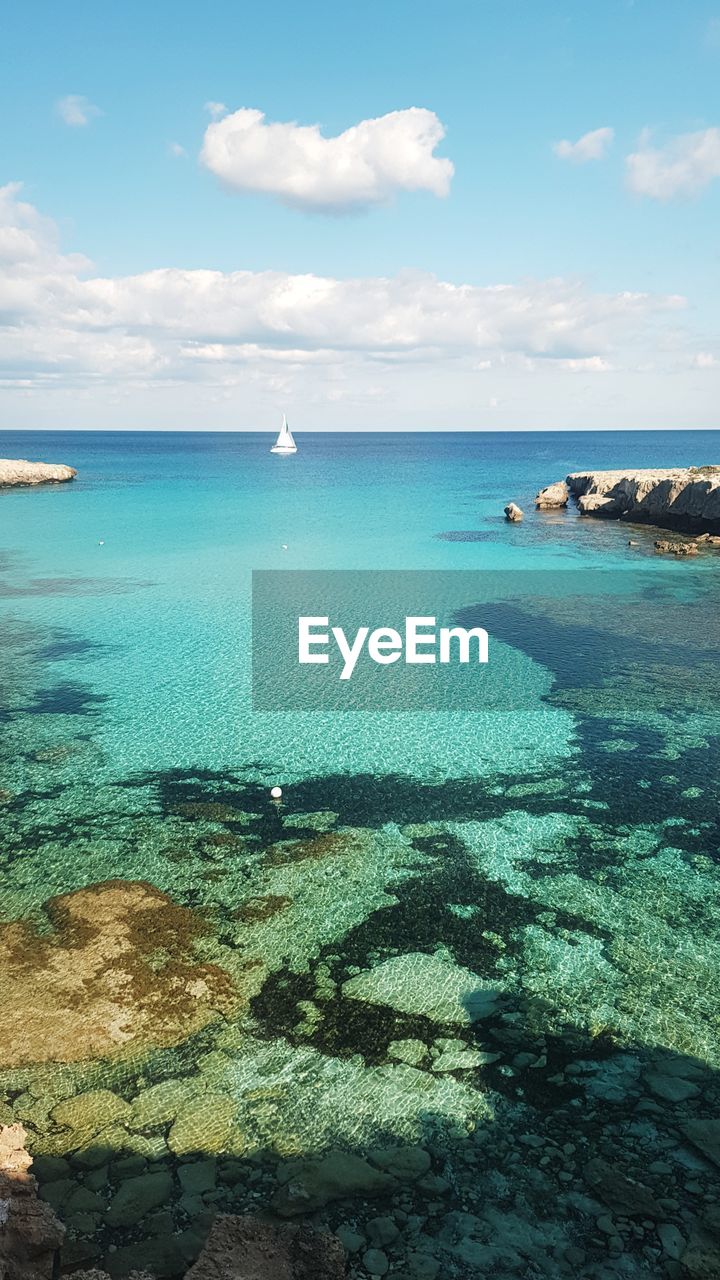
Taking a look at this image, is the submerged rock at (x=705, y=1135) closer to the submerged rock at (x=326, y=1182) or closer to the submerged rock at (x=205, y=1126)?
the submerged rock at (x=326, y=1182)

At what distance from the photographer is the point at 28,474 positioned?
2847 inches

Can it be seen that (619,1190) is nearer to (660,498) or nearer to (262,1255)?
(262,1255)

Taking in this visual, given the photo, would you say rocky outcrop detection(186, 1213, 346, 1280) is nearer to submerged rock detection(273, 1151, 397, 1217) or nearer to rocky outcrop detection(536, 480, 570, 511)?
submerged rock detection(273, 1151, 397, 1217)

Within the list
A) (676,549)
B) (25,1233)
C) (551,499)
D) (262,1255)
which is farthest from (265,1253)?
(551,499)

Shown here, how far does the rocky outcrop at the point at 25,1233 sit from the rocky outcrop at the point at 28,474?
236 feet

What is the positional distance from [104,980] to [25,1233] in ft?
12.3

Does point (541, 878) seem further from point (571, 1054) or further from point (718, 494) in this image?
point (718, 494)

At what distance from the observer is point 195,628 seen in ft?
86.9

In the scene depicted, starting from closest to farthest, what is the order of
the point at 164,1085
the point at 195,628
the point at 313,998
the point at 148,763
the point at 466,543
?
the point at 164,1085, the point at 313,998, the point at 148,763, the point at 195,628, the point at 466,543

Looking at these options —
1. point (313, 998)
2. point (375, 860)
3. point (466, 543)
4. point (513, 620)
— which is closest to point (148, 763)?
point (375, 860)

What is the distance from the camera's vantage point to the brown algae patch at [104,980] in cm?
892

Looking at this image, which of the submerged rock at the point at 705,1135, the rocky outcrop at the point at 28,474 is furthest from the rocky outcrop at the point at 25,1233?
the rocky outcrop at the point at 28,474

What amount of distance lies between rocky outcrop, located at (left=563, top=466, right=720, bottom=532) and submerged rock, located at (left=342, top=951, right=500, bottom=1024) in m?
36.5

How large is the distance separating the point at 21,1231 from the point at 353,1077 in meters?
3.46
